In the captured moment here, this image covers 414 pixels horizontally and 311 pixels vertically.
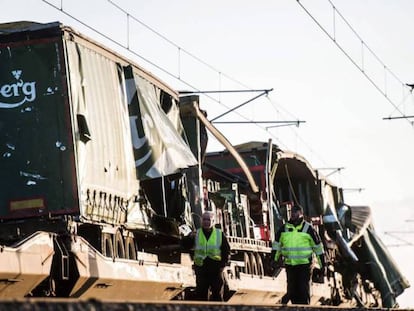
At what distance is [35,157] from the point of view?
14.1m

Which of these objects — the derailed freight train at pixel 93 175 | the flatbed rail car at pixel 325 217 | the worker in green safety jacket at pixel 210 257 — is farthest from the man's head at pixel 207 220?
the flatbed rail car at pixel 325 217

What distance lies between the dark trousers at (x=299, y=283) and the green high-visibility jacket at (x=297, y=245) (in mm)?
117

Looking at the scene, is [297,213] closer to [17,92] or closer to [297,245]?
[297,245]

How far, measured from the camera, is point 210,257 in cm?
1471

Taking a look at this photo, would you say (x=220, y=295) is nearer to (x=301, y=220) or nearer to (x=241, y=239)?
(x=301, y=220)

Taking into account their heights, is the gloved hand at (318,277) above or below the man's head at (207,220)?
below

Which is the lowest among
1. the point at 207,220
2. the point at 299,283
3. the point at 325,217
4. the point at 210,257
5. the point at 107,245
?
the point at 299,283

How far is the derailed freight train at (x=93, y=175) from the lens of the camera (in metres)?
12.7

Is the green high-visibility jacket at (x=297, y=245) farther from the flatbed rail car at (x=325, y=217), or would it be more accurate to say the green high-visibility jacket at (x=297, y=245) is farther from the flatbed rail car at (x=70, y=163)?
the flatbed rail car at (x=325, y=217)

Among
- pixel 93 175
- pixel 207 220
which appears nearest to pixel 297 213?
pixel 207 220

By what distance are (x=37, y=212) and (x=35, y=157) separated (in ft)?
2.38

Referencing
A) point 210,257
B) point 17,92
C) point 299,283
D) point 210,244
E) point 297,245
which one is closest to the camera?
point 17,92

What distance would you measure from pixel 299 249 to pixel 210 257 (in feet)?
4.51

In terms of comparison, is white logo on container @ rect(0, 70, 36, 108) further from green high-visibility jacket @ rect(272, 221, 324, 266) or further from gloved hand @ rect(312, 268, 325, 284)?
gloved hand @ rect(312, 268, 325, 284)
